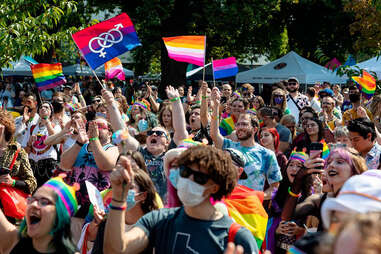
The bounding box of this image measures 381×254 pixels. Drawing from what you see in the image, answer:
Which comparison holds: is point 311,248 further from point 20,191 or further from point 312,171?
point 20,191

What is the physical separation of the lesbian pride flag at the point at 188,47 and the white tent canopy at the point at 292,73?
463 inches

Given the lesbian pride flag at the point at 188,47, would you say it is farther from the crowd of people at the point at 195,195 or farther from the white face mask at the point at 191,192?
the white face mask at the point at 191,192

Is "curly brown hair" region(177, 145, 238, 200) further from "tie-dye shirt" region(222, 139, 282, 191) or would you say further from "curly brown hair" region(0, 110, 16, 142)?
"curly brown hair" region(0, 110, 16, 142)

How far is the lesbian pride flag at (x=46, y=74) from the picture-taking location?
32.8 ft

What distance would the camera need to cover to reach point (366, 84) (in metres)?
9.29

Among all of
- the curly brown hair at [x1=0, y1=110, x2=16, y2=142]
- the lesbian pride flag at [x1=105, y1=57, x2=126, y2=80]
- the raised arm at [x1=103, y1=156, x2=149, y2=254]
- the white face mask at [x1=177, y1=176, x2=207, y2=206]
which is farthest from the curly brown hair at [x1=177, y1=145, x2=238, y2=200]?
the lesbian pride flag at [x1=105, y1=57, x2=126, y2=80]

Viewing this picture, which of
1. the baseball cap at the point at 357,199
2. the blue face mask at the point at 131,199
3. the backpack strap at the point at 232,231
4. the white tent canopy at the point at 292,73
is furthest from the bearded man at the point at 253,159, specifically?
the white tent canopy at the point at 292,73

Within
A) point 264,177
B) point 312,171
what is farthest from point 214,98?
point 312,171

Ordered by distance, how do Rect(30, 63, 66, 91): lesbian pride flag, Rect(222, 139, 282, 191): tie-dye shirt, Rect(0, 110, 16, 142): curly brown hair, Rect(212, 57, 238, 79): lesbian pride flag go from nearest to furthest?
Rect(0, 110, 16, 142): curly brown hair → Rect(222, 139, 282, 191): tie-dye shirt → Rect(30, 63, 66, 91): lesbian pride flag → Rect(212, 57, 238, 79): lesbian pride flag

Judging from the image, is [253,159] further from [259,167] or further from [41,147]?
[41,147]

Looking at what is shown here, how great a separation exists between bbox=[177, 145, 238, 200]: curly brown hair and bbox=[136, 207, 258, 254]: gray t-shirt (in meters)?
0.19

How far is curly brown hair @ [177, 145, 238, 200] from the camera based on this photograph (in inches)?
108

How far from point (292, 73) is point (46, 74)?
38.3 ft

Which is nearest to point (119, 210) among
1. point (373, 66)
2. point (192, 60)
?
point (192, 60)
